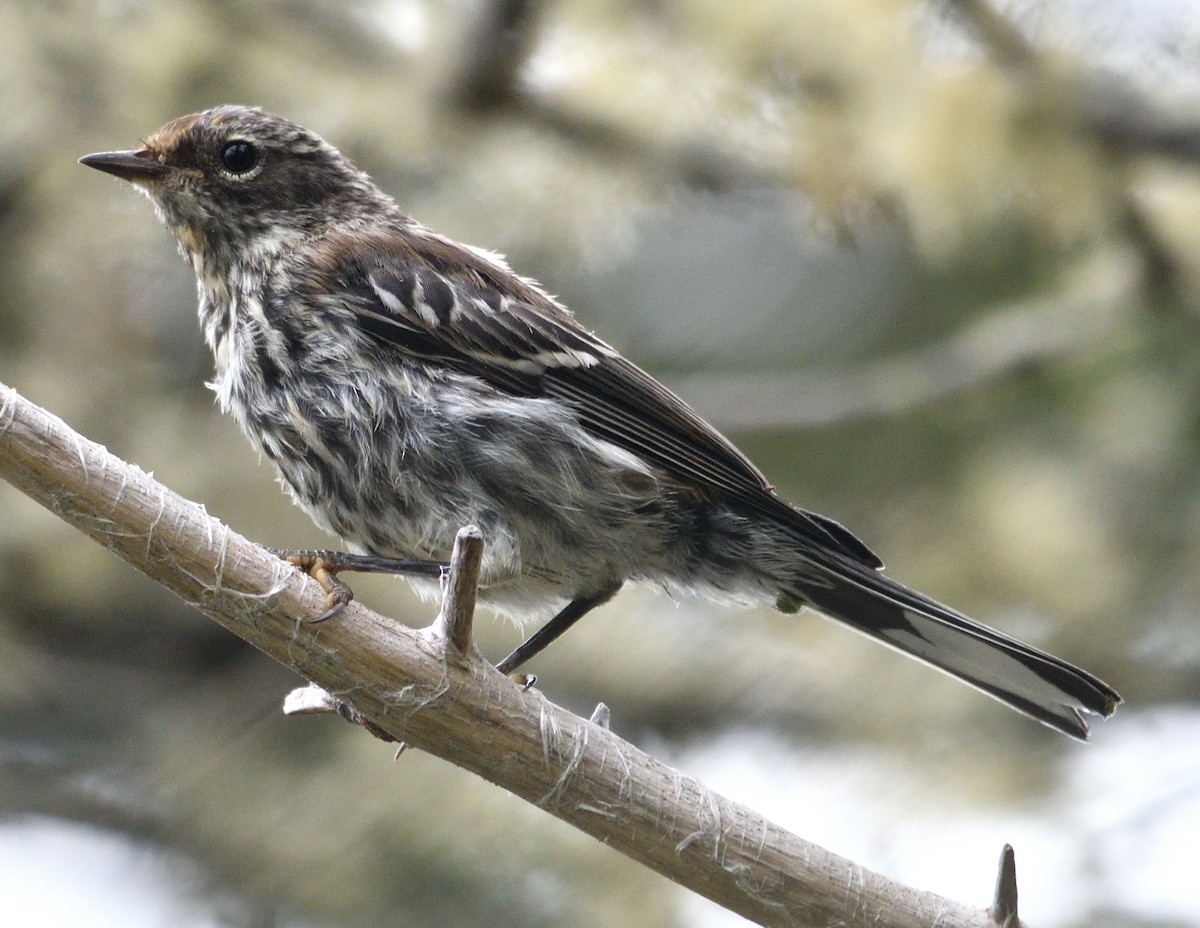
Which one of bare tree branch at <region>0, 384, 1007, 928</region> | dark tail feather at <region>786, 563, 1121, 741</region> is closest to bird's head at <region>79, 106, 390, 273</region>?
bare tree branch at <region>0, 384, 1007, 928</region>

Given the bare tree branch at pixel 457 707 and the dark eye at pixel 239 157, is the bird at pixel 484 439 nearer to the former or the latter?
the dark eye at pixel 239 157

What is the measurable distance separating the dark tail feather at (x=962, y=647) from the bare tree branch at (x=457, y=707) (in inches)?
22.8

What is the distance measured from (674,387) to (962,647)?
77.6 inches

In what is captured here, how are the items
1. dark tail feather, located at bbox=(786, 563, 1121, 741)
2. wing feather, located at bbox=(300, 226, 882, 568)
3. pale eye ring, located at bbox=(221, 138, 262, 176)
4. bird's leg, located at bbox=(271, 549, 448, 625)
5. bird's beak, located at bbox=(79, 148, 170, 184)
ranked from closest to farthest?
1. bird's leg, located at bbox=(271, 549, 448, 625)
2. dark tail feather, located at bbox=(786, 563, 1121, 741)
3. wing feather, located at bbox=(300, 226, 882, 568)
4. bird's beak, located at bbox=(79, 148, 170, 184)
5. pale eye ring, located at bbox=(221, 138, 262, 176)

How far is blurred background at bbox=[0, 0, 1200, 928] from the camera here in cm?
396

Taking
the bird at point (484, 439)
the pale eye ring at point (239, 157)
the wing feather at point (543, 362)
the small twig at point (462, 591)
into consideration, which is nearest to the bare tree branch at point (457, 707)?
the small twig at point (462, 591)

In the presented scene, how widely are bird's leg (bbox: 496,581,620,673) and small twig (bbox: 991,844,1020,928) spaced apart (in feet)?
3.66

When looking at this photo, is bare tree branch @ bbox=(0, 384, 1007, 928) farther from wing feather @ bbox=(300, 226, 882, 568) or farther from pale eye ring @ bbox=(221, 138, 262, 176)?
Answer: pale eye ring @ bbox=(221, 138, 262, 176)

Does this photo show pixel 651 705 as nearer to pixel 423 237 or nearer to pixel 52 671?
Result: pixel 423 237

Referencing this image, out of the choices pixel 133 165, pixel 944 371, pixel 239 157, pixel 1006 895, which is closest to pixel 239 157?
pixel 239 157

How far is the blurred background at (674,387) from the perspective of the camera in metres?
3.96

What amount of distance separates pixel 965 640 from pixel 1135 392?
2.09 m

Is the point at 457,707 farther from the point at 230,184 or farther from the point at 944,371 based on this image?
the point at 944,371

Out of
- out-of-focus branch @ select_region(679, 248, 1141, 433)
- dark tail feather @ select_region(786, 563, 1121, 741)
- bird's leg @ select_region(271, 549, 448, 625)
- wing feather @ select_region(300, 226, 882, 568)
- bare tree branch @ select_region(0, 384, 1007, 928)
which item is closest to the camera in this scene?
bare tree branch @ select_region(0, 384, 1007, 928)
